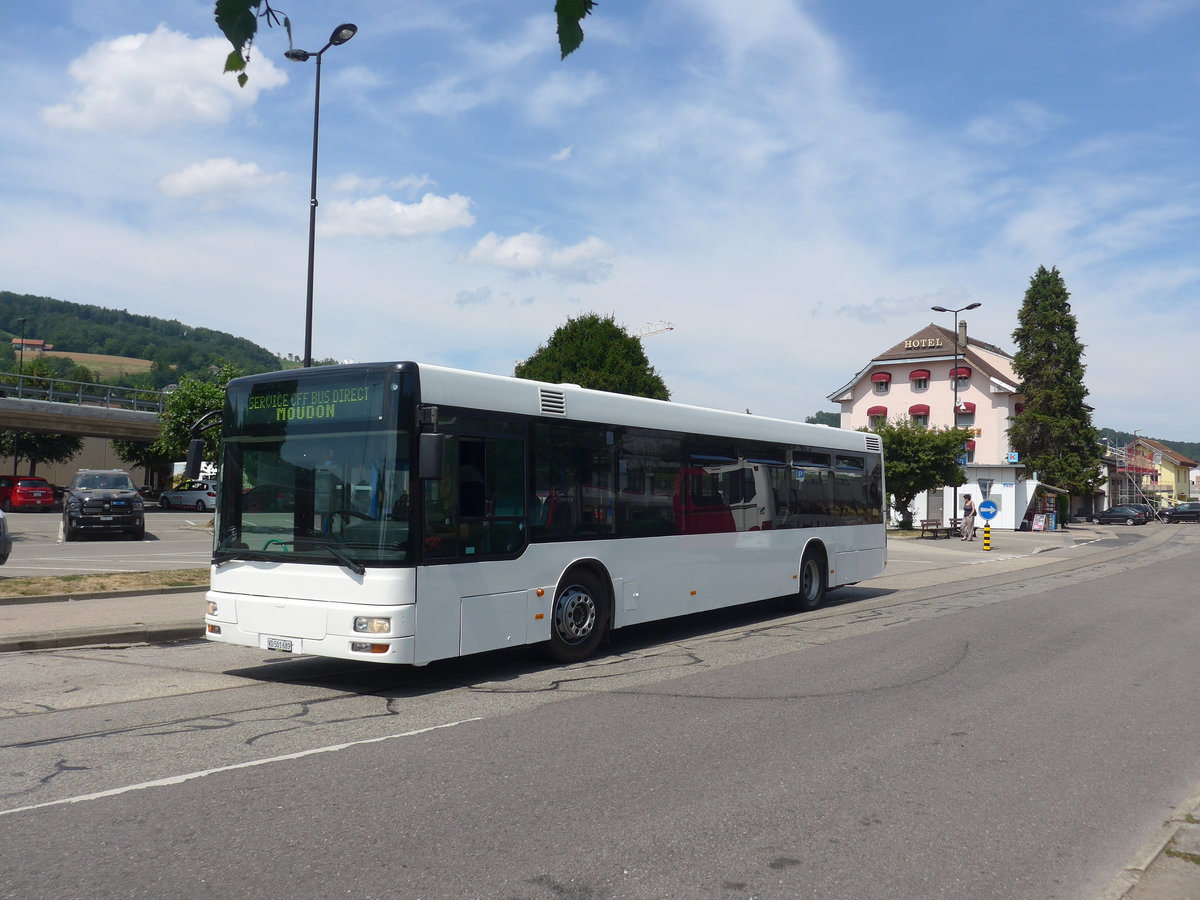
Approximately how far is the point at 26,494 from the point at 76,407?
5.28 meters

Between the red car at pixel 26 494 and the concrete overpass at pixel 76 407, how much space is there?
3.15m

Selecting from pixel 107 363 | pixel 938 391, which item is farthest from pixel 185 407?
pixel 107 363

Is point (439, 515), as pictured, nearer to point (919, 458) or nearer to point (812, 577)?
point (812, 577)

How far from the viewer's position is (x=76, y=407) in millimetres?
49219

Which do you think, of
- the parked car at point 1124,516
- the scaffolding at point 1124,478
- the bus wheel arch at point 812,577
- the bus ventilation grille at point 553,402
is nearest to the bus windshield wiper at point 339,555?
the bus ventilation grille at point 553,402

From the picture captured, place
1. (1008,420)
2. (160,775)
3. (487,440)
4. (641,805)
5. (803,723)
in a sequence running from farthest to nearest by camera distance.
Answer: (1008,420) → (487,440) → (803,723) → (160,775) → (641,805)

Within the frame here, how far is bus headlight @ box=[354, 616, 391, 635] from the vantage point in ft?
26.1

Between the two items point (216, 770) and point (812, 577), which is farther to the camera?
point (812, 577)

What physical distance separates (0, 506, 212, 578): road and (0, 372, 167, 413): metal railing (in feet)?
50.1

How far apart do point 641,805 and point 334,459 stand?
4.42 m

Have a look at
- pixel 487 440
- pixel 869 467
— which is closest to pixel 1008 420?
pixel 869 467

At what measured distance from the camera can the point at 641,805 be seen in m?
5.18

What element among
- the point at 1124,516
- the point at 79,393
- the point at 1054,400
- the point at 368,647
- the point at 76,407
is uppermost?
the point at 1054,400

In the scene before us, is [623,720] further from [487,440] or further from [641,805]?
[487,440]
